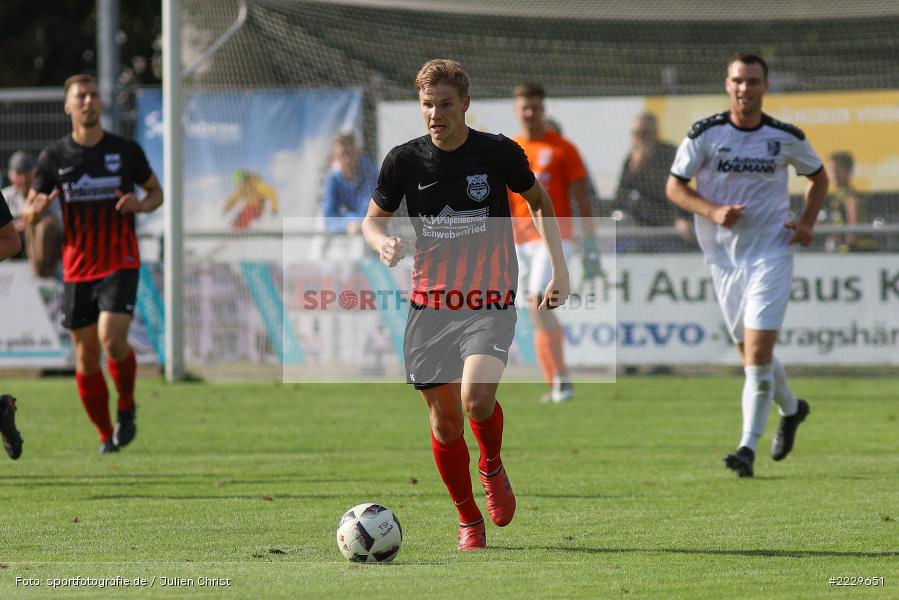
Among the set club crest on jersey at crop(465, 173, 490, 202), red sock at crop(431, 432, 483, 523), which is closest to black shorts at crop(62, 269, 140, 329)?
red sock at crop(431, 432, 483, 523)

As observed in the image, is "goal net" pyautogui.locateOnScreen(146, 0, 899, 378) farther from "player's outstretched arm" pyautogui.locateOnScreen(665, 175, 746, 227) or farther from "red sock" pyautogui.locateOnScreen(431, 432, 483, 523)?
"red sock" pyautogui.locateOnScreen(431, 432, 483, 523)

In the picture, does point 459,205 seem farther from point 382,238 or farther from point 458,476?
point 458,476

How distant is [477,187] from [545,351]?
7.68 metres

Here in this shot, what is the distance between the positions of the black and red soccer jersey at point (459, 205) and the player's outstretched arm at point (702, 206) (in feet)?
8.55

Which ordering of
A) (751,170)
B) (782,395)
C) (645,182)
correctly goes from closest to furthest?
(751,170)
(782,395)
(645,182)

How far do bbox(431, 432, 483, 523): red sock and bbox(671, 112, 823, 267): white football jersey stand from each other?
332cm

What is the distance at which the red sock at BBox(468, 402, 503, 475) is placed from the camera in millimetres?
6562

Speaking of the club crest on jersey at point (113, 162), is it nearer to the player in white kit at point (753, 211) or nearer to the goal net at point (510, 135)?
the player in white kit at point (753, 211)

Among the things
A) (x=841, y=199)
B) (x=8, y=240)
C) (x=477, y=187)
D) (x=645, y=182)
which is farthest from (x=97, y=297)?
(x=841, y=199)

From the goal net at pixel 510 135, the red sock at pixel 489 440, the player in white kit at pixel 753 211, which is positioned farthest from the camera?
the goal net at pixel 510 135

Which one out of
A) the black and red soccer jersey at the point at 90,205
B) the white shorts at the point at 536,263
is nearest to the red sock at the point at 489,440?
the black and red soccer jersey at the point at 90,205

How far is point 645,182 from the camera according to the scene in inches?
714

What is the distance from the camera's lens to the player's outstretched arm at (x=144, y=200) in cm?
1030

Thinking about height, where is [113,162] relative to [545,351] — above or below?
above
